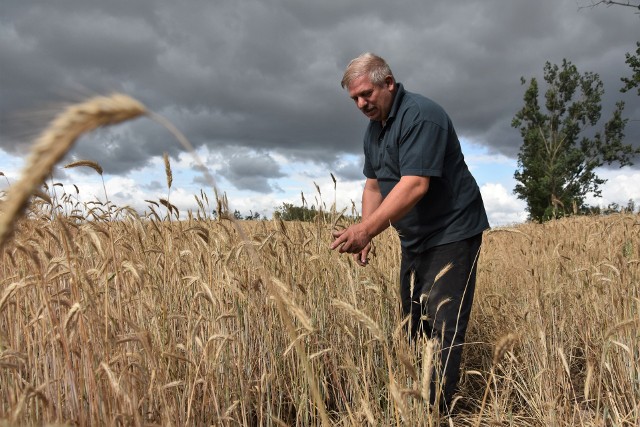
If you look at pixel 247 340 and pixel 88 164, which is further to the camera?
pixel 247 340

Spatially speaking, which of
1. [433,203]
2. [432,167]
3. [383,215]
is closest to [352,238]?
[383,215]

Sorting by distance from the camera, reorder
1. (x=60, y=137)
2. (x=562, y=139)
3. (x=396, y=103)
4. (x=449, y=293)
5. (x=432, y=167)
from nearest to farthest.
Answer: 1. (x=60, y=137)
2. (x=432, y=167)
3. (x=449, y=293)
4. (x=396, y=103)
5. (x=562, y=139)

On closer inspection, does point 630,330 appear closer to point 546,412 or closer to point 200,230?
point 546,412

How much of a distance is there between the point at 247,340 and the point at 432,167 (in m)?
1.48

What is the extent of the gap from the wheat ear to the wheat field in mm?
946

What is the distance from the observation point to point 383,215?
283 centimetres

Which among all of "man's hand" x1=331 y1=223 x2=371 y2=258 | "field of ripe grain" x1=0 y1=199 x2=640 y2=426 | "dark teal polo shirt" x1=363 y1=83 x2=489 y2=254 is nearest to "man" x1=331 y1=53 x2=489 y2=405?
"dark teal polo shirt" x1=363 y1=83 x2=489 y2=254

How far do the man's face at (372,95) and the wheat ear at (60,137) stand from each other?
2.41 metres

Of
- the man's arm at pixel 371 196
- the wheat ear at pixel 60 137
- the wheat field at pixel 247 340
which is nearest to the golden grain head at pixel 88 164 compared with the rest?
the wheat field at pixel 247 340

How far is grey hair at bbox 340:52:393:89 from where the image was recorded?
325 cm

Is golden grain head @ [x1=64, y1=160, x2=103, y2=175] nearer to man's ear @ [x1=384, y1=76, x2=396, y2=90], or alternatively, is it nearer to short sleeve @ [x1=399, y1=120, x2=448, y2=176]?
short sleeve @ [x1=399, y1=120, x2=448, y2=176]

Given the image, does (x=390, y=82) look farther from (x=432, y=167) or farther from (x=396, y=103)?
(x=432, y=167)

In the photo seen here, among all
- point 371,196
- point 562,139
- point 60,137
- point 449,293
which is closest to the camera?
point 60,137

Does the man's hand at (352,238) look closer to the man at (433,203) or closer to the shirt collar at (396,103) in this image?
the man at (433,203)
